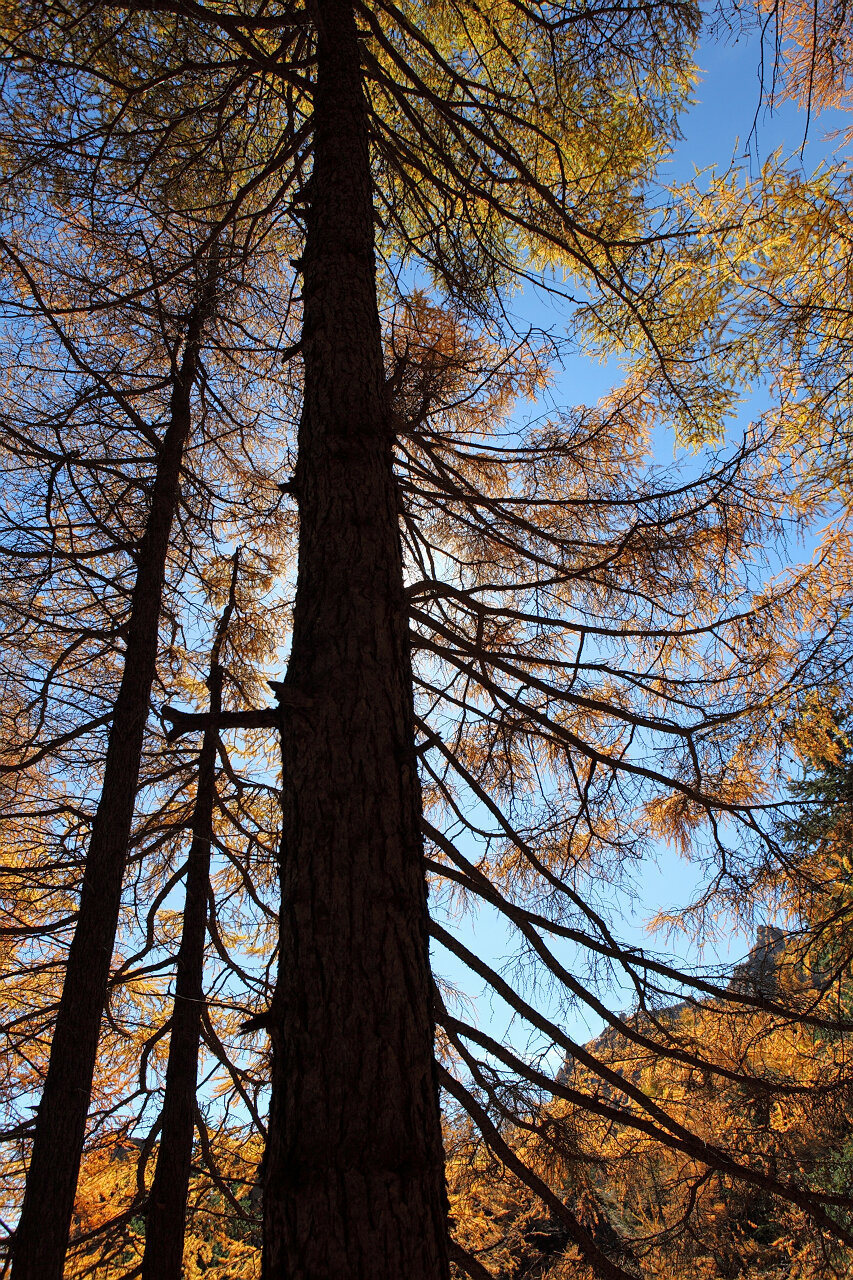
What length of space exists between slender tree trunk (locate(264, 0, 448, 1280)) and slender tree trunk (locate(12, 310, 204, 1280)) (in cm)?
260

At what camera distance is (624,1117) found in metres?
2.52

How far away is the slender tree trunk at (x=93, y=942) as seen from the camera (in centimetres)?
318

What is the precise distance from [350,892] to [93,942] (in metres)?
2.96

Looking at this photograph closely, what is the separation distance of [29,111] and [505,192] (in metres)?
3.03

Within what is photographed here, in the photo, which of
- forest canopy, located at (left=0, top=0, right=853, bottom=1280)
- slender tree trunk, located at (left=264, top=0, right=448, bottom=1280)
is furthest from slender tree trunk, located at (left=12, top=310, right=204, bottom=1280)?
slender tree trunk, located at (left=264, top=0, right=448, bottom=1280)

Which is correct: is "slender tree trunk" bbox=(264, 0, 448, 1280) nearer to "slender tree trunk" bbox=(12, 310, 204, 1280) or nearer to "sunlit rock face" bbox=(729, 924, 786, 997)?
"sunlit rock face" bbox=(729, 924, 786, 997)

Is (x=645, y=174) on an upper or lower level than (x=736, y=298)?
upper

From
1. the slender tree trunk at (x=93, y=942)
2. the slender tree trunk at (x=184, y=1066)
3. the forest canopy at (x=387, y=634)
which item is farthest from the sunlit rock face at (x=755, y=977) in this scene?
the slender tree trunk at (x=93, y=942)

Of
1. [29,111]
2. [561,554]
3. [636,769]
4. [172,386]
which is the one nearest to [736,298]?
[561,554]

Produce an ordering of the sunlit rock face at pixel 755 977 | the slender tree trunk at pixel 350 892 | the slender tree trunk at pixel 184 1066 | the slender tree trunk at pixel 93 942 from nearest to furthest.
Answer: the slender tree trunk at pixel 350 892 → the sunlit rock face at pixel 755 977 → the slender tree trunk at pixel 93 942 → the slender tree trunk at pixel 184 1066

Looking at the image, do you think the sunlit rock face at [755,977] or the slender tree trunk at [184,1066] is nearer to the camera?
the sunlit rock face at [755,977]

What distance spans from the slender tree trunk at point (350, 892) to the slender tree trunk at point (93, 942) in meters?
2.60

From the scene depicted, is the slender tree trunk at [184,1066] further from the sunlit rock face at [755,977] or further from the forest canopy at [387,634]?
the sunlit rock face at [755,977]

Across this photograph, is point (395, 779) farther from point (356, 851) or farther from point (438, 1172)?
point (438, 1172)
